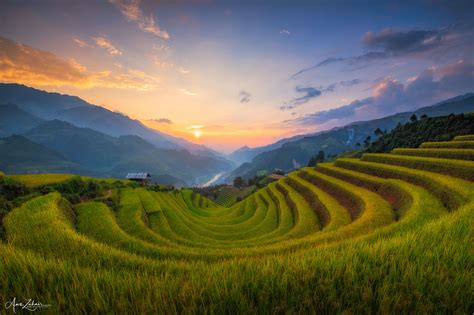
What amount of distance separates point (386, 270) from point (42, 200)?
1604cm

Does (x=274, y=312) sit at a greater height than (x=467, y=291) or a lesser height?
greater

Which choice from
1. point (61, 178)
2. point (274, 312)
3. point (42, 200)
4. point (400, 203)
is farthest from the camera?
point (61, 178)

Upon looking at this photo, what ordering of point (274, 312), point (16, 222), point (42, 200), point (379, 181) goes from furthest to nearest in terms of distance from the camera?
point (379, 181), point (42, 200), point (16, 222), point (274, 312)

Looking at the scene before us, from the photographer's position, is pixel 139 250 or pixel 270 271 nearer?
pixel 270 271

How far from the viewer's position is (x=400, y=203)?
49.4 feet

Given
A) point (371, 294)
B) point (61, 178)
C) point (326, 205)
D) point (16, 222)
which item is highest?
point (61, 178)

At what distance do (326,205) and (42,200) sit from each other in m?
21.3

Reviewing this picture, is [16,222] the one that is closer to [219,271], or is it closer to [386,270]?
[219,271]

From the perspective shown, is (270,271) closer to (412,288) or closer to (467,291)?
(412,288)

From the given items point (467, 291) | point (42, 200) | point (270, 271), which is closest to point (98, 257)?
point (270, 271)

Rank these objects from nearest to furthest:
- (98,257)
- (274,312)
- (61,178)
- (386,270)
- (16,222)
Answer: (274,312)
(386,270)
(98,257)
(16,222)
(61,178)

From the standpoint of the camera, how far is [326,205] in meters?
19.2

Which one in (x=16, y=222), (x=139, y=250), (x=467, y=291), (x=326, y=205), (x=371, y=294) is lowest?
(x=326, y=205)

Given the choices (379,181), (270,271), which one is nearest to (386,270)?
(270,271)
